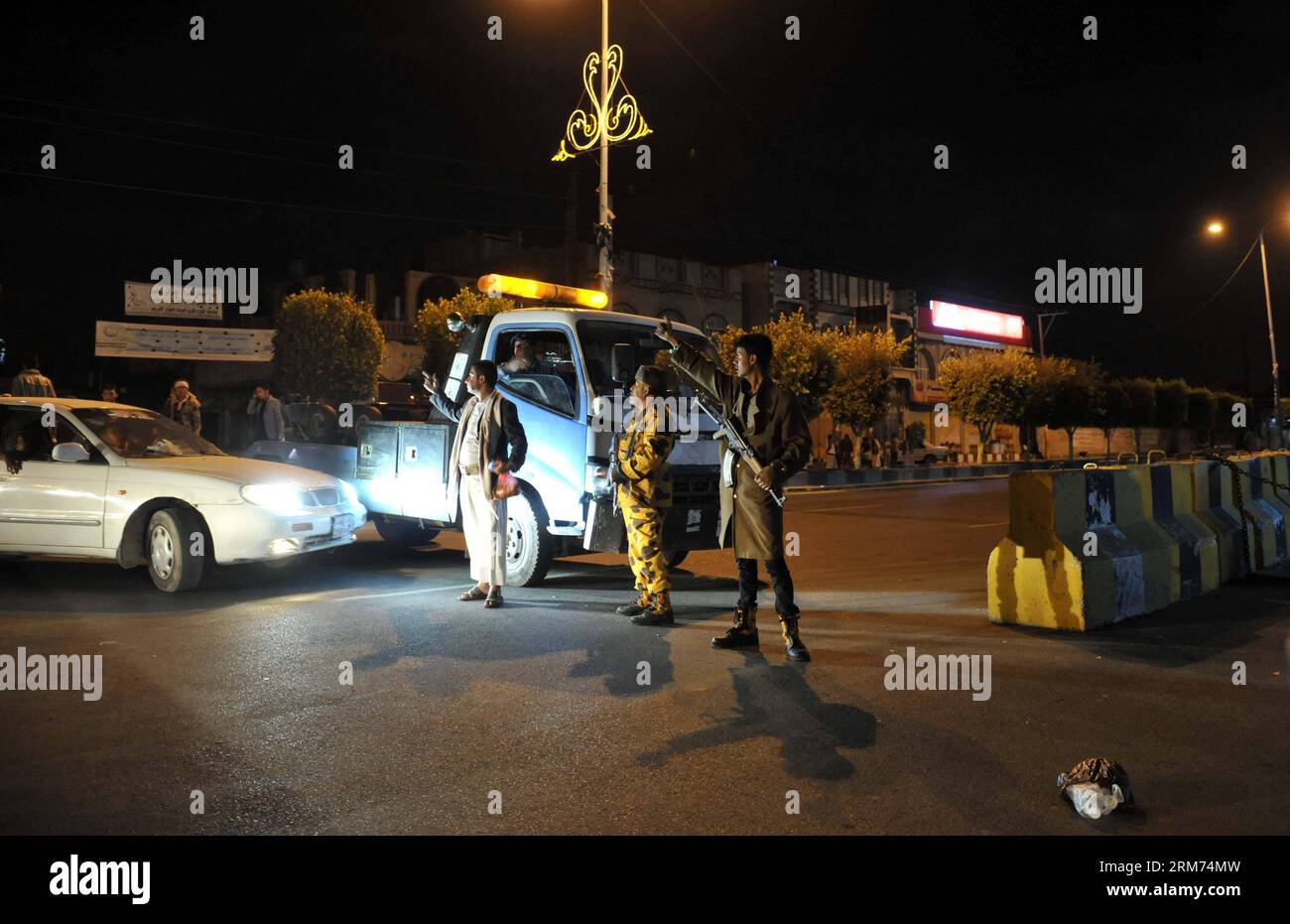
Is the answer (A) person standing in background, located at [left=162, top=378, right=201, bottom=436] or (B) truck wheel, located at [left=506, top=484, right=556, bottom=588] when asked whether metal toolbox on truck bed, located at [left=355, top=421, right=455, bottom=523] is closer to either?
(B) truck wheel, located at [left=506, top=484, right=556, bottom=588]

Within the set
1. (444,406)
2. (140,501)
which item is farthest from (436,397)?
(140,501)

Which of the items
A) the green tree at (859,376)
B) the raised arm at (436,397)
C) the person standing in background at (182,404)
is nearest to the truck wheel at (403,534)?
the raised arm at (436,397)

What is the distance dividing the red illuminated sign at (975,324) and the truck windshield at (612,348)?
51.9m

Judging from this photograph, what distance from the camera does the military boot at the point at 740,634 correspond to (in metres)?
6.34

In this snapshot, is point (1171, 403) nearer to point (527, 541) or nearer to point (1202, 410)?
point (1202, 410)

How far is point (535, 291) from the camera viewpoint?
408 inches

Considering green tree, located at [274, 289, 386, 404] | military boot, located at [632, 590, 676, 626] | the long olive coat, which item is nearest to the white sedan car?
military boot, located at [632, 590, 676, 626]

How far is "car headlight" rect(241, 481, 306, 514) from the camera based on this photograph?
8.17 m

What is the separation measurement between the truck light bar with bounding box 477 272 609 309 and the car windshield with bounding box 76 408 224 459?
3.02m
